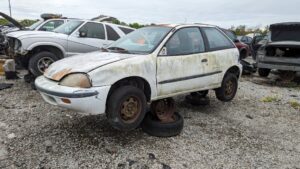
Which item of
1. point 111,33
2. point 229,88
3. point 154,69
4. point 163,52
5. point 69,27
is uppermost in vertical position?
point 69,27

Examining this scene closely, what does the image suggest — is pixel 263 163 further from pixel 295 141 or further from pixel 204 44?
pixel 204 44

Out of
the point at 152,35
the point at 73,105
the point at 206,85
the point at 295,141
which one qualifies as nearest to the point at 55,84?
the point at 73,105

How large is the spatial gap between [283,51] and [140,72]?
7.12 m

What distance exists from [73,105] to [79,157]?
666mm

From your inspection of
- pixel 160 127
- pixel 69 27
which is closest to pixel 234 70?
pixel 160 127

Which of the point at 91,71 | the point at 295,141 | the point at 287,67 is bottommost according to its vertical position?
the point at 295,141

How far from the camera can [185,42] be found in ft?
16.7

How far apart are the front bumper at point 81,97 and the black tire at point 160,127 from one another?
980 millimetres

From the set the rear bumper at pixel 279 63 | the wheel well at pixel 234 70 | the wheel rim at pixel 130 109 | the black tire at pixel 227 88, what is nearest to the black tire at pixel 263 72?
the rear bumper at pixel 279 63

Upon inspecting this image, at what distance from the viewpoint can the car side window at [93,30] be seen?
26.1ft

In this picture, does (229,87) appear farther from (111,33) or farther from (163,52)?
(111,33)

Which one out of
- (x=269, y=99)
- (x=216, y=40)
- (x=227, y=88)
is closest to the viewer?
(x=216, y=40)

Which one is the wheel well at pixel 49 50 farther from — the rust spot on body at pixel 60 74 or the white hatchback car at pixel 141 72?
the rust spot on body at pixel 60 74

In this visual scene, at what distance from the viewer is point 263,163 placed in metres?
3.91
